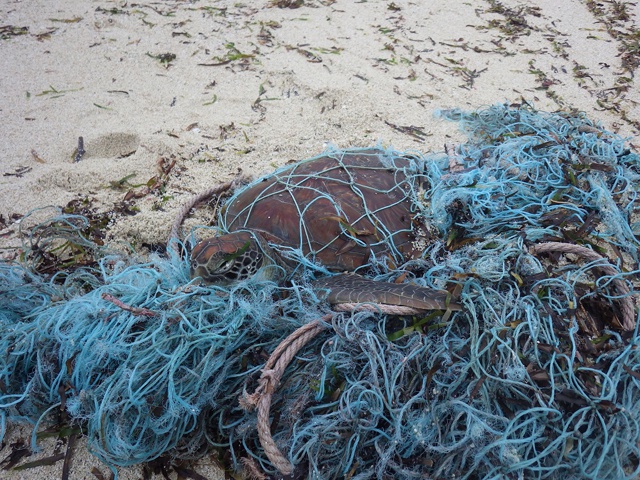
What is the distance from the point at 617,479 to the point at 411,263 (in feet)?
3.18

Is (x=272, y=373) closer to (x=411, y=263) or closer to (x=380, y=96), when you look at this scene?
(x=411, y=263)

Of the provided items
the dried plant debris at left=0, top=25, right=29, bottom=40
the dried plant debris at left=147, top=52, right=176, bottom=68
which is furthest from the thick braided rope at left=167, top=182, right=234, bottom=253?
the dried plant debris at left=0, top=25, right=29, bottom=40

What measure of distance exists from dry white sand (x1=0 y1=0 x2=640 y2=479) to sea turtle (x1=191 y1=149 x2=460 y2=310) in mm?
516

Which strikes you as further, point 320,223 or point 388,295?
point 320,223

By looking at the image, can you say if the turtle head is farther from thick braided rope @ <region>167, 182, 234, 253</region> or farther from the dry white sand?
the dry white sand

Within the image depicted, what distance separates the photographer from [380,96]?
3264 millimetres

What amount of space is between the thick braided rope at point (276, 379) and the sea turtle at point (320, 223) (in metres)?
0.32

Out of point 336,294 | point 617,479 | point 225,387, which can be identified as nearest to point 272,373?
point 225,387

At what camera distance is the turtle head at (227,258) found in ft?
5.89

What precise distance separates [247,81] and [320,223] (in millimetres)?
1957

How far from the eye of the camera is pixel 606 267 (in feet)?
4.95

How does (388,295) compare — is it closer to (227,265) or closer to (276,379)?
(276,379)

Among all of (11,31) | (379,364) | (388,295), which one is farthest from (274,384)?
(11,31)

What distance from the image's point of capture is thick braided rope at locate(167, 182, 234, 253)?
82.0 inches
